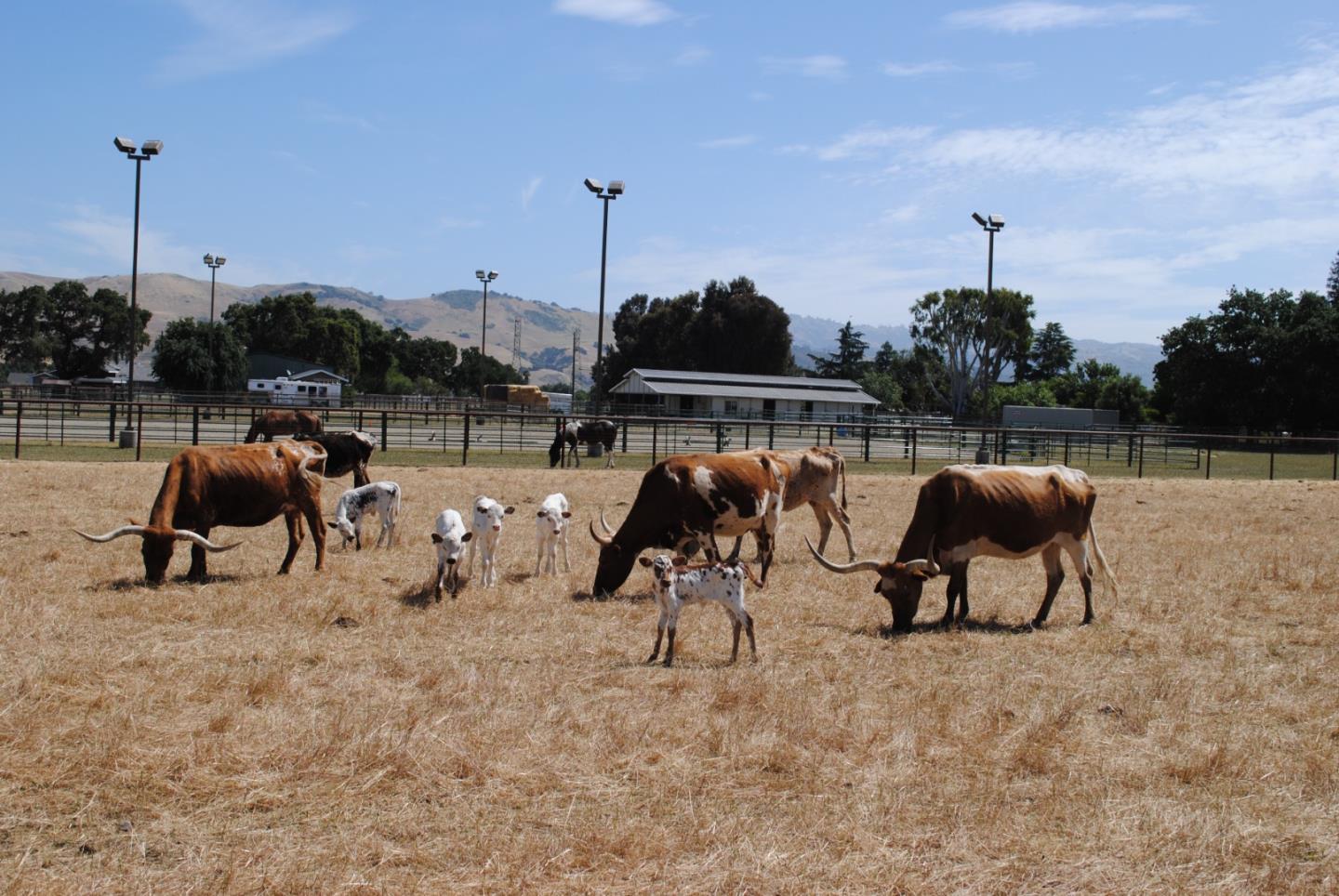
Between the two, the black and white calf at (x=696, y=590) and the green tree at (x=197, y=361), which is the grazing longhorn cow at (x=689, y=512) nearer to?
the black and white calf at (x=696, y=590)

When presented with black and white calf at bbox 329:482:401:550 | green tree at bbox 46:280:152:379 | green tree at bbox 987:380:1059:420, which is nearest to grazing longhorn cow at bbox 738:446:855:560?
black and white calf at bbox 329:482:401:550

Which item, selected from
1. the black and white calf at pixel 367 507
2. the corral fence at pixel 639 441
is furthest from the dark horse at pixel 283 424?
the black and white calf at pixel 367 507

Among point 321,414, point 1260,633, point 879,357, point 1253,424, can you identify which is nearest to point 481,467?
point 321,414

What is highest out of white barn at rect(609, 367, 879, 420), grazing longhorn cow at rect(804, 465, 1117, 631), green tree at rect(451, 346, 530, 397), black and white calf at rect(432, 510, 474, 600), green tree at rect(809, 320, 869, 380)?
green tree at rect(809, 320, 869, 380)

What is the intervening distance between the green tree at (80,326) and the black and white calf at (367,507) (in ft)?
312

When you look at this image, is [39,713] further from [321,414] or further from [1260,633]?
[321,414]

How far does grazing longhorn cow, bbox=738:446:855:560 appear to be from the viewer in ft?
44.7

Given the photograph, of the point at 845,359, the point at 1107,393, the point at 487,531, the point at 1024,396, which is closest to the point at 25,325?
the point at 845,359

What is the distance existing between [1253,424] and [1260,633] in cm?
5820

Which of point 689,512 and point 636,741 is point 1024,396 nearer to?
point 689,512

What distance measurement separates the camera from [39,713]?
6.36m

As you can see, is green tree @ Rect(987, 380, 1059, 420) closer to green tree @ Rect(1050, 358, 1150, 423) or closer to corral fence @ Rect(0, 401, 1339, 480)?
green tree @ Rect(1050, 358, 1150, 423)

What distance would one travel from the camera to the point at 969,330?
246ft

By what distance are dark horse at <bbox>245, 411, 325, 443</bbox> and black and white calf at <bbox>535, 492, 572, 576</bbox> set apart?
736 inches
